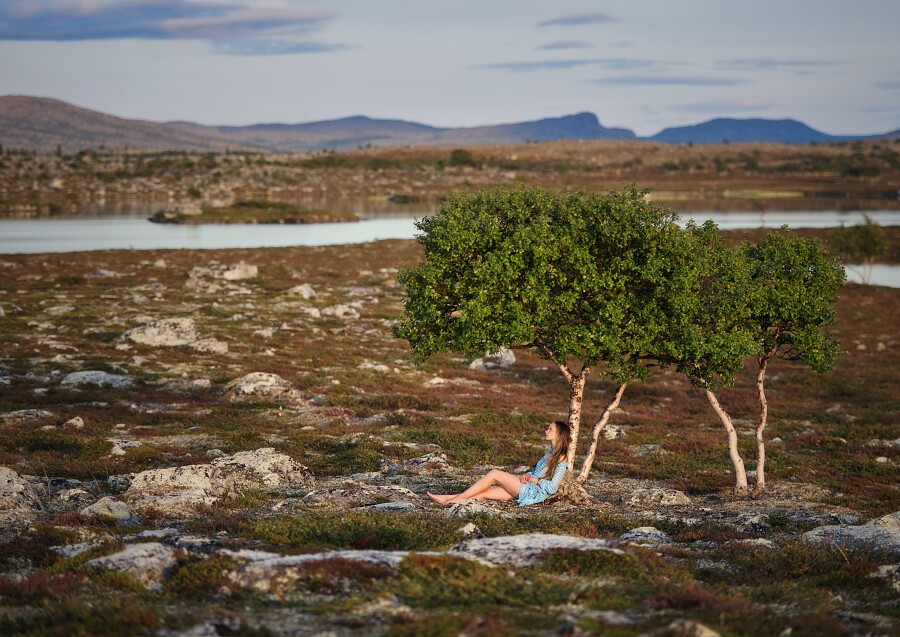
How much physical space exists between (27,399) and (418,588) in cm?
2570

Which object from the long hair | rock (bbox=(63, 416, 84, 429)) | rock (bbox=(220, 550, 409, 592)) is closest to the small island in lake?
rock (bbox=(63, 416, 84, 429))

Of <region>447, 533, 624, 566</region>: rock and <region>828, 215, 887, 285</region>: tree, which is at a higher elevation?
<region>828, 215, 887, 285</region>: tree

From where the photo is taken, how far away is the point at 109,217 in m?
159

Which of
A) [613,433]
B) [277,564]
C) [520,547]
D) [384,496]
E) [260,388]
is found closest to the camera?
[277,564]

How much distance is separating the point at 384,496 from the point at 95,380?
2032 cm

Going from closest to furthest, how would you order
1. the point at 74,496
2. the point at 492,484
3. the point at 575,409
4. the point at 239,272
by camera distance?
the point at 74,496 < the point at 492,484 < the point at 575,409 < the point at 239,272

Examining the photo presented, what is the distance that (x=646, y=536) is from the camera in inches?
670

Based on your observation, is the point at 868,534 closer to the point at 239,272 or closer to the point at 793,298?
the point at 793,298

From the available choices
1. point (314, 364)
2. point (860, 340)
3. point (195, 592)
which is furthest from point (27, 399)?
point (860, 340)

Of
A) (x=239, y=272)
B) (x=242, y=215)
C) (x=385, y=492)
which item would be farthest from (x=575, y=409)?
(x=242, y=215)

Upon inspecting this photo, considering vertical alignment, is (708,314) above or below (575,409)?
above

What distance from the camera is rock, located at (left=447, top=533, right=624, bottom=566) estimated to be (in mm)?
12820

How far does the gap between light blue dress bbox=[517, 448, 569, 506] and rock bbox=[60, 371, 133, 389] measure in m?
21.8

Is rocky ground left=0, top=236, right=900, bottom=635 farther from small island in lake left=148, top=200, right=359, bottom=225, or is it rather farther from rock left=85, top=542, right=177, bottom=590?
small island in lake left=148, top=200, right=359, bottom=225
